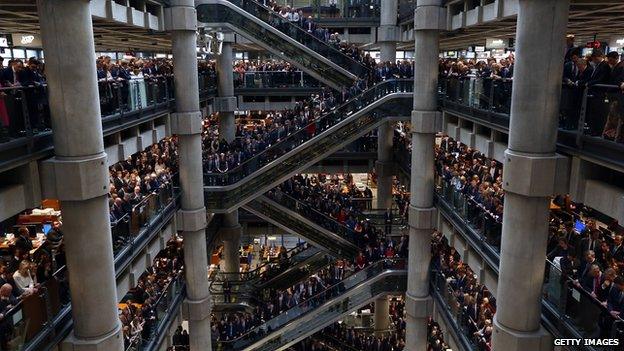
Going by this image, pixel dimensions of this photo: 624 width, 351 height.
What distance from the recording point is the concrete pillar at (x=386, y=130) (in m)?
27.7

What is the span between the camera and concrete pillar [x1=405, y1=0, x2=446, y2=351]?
18438 millimetres

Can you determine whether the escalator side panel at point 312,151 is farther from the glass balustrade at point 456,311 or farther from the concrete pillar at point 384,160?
the concrete pillar at point 384,160

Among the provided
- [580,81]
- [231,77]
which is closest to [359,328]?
[231,77]

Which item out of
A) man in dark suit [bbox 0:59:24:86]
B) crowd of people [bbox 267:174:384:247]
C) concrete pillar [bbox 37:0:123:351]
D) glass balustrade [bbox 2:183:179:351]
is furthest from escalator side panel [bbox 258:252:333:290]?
man in dark suit [bbox 0:59:24:86]

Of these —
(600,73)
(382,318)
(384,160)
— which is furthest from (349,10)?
(600,73)

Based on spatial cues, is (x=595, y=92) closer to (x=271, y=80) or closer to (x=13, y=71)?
(x=13, y=71)

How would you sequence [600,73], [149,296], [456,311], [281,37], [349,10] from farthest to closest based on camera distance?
[349,10] < [281,37] < [149,296] < [456,311] < [600,73]

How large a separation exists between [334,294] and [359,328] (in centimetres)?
907

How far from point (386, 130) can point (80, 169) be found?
21.2m

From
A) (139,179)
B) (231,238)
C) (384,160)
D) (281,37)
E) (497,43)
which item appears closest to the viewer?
(139,179)

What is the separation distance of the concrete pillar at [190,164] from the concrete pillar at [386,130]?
12.5 metres

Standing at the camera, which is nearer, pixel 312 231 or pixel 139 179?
pixel 139 179

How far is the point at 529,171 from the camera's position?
1016cm

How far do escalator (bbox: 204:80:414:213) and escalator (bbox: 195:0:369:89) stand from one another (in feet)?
11.0
